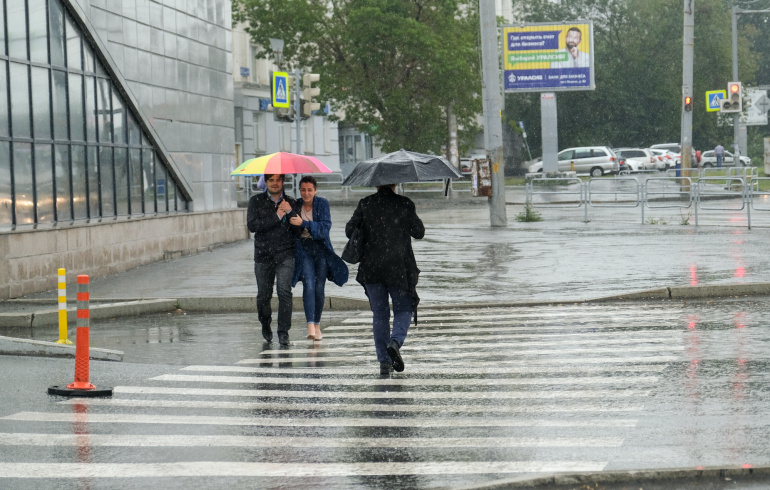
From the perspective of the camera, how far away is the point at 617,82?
73.8 meters

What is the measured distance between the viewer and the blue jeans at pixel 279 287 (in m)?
11.5

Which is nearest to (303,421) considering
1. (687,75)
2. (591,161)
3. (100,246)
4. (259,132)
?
(100,246)

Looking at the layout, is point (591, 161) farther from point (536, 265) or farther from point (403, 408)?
point (403, 408)

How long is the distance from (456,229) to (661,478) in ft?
72.9

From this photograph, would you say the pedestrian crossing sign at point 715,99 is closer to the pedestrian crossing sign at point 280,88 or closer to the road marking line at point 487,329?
the pedestrian crossing sign at point 280,88

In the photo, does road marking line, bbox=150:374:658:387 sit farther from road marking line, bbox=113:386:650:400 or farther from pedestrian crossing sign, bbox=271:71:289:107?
pedestrian crossing sign, bbox=271:71:289:107

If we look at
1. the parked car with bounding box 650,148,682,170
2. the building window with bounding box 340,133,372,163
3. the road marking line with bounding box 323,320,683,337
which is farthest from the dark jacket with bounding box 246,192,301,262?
the building window with bounding box 340,133,372,163

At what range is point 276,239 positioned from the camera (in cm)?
1141

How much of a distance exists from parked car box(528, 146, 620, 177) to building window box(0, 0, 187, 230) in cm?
4284

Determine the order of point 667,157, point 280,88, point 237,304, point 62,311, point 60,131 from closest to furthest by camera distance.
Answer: point 62,311 → point 237,304 → point 60,131 → point 280,88 → point 667,157

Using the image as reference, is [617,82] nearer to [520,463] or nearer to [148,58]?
[148,58]

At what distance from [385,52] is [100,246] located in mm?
33218

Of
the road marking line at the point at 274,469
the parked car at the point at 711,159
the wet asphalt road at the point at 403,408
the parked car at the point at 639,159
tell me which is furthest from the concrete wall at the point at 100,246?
the parked car at the point at 711,159

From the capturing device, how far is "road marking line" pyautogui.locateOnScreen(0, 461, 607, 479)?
6285mm
